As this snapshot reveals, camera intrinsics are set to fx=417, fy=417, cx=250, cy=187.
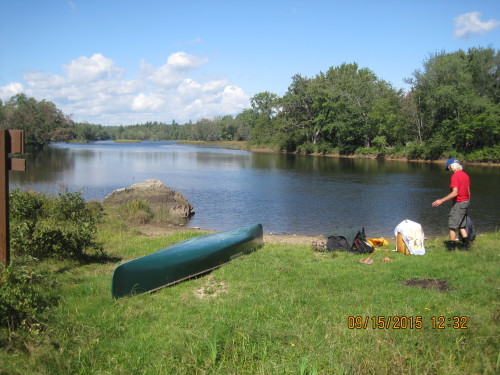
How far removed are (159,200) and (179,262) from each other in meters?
12.4

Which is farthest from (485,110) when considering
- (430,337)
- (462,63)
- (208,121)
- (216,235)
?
(208,121)

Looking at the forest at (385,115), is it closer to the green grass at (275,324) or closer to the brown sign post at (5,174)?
the green grass at (275,324)

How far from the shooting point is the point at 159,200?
19781 millimetres

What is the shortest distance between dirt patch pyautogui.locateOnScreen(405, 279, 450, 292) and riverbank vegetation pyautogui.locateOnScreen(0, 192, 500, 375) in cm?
3

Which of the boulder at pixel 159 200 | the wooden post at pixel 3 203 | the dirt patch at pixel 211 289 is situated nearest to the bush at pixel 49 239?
the wooden post at pixel 3 203

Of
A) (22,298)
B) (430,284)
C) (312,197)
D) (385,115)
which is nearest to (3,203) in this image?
(22,298)

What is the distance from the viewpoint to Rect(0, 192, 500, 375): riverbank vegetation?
164 inches

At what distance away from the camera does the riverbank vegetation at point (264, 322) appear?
417cm

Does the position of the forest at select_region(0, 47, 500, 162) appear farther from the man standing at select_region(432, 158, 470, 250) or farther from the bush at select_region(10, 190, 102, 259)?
the bush at select_region(10, 190, 102, 259)

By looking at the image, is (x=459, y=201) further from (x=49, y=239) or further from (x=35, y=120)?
(x=35, y=120)

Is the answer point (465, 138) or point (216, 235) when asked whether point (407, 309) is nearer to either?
point (216, 235)

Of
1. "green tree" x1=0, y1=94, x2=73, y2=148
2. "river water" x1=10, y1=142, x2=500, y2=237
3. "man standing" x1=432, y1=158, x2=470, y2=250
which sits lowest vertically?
"river water" x1=10, y1=142, x2=500, y2=237

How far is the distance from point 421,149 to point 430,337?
55.8m
